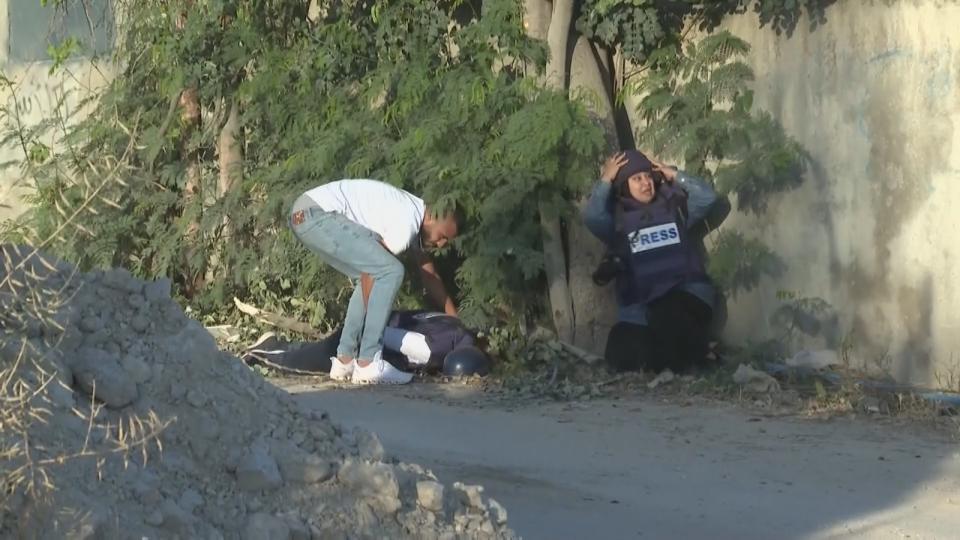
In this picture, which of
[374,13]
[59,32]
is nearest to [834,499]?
[374,13]

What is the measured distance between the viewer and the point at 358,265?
9.47 meters

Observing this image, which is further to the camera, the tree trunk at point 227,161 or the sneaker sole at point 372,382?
the tree trunk at point 227,161

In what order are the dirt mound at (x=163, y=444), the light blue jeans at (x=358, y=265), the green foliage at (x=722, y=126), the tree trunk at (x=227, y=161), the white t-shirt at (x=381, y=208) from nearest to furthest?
the dirt mound at (x=163, y=444), the green foliage at (x=722, y=126), the light blue jeans at (x=358, y=265), the white t-shirt at (x=381, y=208), the tree trunk at (x=227, y=161)

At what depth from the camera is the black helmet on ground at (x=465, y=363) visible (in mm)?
9555

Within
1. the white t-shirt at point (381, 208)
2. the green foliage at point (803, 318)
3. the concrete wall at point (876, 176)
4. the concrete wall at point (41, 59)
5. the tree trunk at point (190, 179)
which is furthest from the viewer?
the concrete wall at point (41, 59)

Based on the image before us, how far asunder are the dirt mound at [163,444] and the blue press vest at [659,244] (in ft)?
13.8

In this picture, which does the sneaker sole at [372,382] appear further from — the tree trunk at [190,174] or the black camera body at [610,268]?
the tree trunk at [190,174]

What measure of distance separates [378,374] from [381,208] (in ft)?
3.24

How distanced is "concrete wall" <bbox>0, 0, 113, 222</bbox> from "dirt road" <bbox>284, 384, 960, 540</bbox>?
203 inches

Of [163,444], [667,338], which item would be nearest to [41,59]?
[667,338]

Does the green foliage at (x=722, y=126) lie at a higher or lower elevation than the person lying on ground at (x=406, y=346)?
higher

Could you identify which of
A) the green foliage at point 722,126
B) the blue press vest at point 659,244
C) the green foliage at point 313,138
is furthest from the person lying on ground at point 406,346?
the green foliage at point 722,126

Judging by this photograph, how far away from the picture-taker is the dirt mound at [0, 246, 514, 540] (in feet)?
14.8

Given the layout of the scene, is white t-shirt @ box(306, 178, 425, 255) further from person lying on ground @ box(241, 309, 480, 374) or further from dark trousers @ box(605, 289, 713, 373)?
dark trousers @ box(605, 289, 713, 373)
